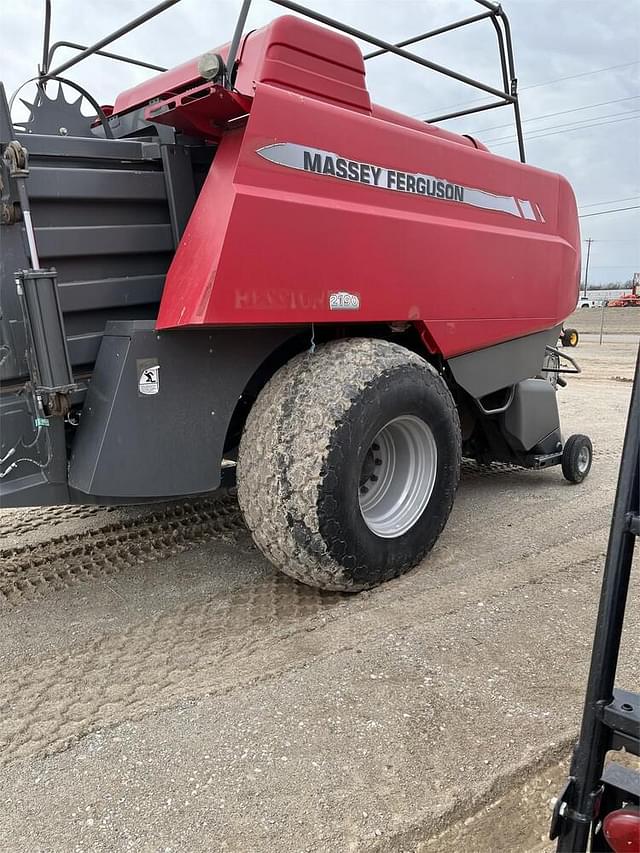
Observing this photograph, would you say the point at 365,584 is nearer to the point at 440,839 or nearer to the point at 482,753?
the point at 482,753

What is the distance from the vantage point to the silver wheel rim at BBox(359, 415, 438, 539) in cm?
331

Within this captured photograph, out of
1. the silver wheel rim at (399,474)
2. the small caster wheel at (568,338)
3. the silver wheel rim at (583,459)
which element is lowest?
the silver wheel rim at (583,459)

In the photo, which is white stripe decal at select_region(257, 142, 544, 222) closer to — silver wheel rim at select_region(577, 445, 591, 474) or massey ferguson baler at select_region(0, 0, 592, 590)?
massey ferguson baler at select_region(0, 0, 592, 590)

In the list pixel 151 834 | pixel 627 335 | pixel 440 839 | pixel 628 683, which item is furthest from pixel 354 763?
pixel 627 335

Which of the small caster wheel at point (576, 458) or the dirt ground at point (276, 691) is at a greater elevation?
the small caster wheel at point (576, 458)

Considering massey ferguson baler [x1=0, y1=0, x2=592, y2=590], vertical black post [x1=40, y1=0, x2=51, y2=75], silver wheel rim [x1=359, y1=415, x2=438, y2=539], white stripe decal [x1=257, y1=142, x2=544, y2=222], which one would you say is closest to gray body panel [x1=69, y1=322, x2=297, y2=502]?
massey ferguson baler [x1=0, y1=0, x2=592, y2=590]

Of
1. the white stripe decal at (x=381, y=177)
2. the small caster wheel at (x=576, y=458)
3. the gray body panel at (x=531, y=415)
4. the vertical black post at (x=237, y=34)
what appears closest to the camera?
the vertical black post at (x=237, y=34)

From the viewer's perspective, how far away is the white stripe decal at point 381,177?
9.00ft

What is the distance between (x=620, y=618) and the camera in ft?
4.05

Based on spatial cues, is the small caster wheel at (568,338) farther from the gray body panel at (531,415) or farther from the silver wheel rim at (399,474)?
the silver wheel rim at (399,474)

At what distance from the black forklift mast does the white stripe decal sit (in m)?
1.93

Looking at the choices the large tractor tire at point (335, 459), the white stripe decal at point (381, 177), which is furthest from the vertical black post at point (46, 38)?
the large tractor tire at point (335, 459)

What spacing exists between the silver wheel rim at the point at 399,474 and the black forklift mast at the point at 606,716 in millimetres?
2020

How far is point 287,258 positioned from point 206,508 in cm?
188
